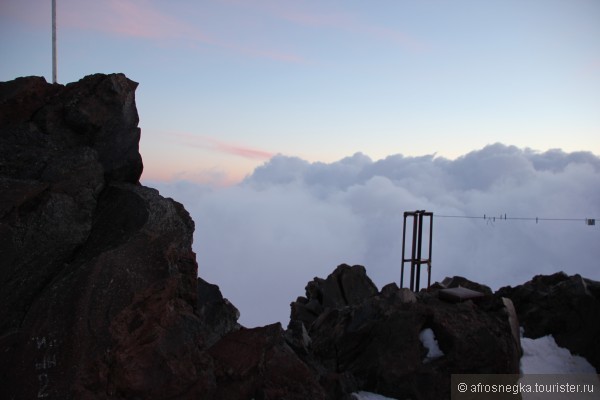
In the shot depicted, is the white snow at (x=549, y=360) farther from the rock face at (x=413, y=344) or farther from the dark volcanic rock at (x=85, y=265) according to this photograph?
the dark volcanic rock at (x=85, y=265)

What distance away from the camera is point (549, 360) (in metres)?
15.5

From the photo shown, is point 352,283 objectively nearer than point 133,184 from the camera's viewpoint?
No

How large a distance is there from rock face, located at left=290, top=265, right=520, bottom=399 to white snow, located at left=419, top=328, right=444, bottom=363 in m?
0.10

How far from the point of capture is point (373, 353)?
13227mm

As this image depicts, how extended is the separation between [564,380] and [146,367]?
12879 millimetres

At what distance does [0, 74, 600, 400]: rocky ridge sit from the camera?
722 cm

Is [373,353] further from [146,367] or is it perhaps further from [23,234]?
[23,234]

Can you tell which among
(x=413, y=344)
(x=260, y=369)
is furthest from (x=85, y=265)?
(x=413, y=344)

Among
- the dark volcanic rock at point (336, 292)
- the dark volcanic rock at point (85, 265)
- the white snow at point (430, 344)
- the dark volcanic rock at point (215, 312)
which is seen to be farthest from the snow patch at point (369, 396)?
the dark volcanic rock at point (336, 292)

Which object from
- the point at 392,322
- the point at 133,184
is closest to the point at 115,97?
the point at 133,184

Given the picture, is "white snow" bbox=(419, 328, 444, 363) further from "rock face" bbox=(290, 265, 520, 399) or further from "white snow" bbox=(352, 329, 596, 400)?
"white snow" bbox=(352, 329, 596, 400)

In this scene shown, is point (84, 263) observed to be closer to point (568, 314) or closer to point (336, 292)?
point (568, 314)

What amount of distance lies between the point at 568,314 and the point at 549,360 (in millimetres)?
2020

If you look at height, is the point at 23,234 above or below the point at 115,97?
below
